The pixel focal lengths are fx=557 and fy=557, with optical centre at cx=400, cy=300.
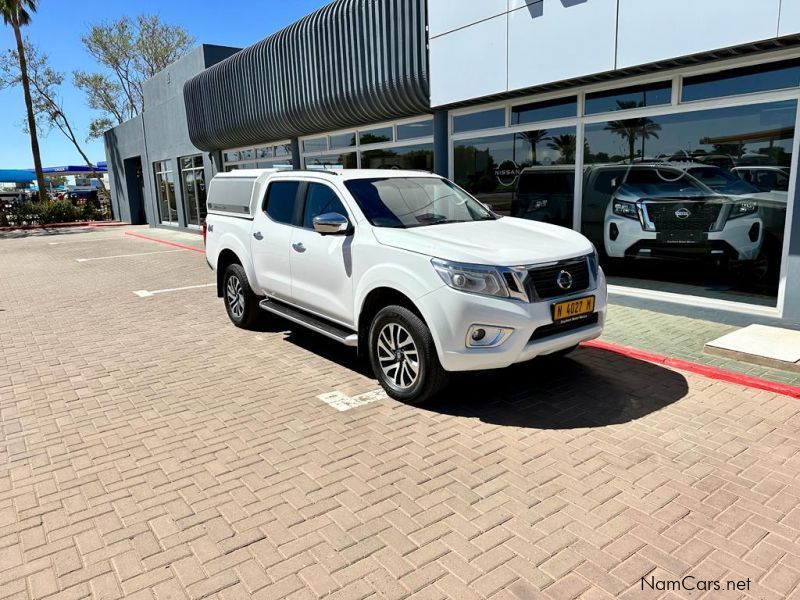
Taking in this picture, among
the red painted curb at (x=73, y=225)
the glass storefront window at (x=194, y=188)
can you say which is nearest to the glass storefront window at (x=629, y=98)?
the glass storefront window at (x=194, y=188)

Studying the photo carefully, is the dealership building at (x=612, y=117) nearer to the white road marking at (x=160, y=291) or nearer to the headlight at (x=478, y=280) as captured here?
the headlight at (x=478, y=280)

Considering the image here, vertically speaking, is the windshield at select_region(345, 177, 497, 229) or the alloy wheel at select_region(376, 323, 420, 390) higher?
the windshield at select_region(345, 177, 497, 229)

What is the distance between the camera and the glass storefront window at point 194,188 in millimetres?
21047

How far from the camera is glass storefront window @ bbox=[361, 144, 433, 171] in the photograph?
35.7 ft

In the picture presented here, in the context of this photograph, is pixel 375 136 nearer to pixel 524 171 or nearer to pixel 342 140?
pixel 342 140

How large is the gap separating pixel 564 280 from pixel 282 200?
341 centimetres

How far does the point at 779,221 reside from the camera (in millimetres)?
6520

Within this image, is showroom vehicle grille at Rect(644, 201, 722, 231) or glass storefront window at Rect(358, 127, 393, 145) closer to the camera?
showroom vehicle grille at Rect(644, 201, 722, 231)

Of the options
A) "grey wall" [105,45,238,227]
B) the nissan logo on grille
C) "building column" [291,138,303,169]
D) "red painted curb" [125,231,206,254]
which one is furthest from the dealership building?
"grey wall" [105,45,238,227]

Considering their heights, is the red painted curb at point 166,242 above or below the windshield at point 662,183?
below

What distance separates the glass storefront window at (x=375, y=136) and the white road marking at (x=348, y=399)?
7938 mm

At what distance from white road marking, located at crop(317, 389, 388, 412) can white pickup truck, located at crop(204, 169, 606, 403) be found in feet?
0.53

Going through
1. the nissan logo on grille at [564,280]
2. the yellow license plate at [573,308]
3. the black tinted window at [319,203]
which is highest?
the black tinted window at [319,203]

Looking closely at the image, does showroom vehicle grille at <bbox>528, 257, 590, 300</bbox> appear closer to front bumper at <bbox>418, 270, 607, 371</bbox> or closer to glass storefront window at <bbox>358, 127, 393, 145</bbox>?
front bumper at <bbox>418, 270, 607, 371</bbox>
